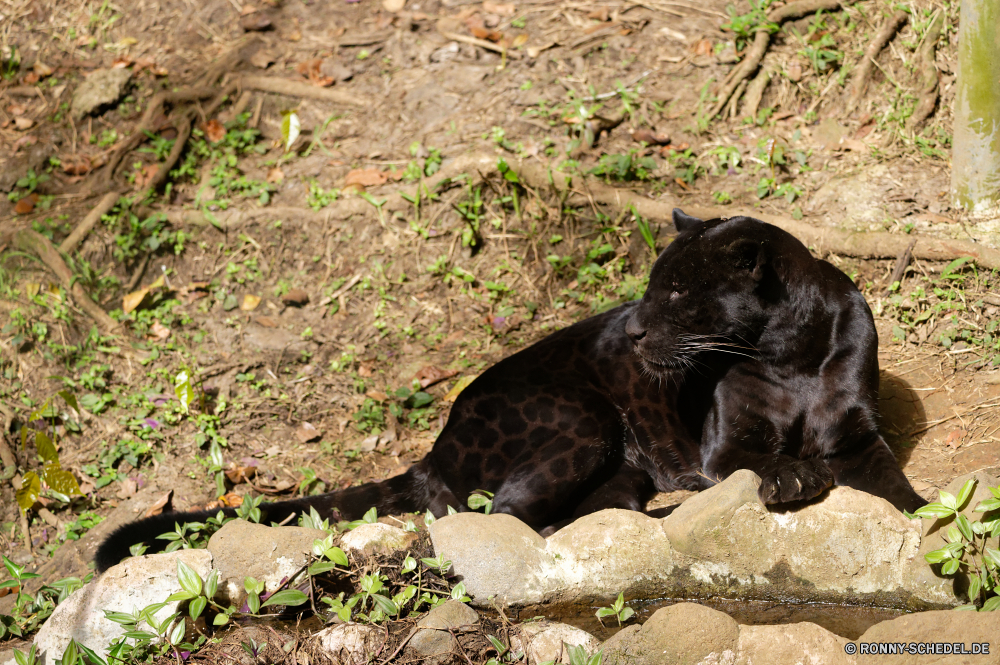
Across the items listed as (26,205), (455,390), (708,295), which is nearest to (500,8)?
(455,390)

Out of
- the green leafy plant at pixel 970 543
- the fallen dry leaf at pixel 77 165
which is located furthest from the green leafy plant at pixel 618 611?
the fallen dry leaf at pixel 77 165

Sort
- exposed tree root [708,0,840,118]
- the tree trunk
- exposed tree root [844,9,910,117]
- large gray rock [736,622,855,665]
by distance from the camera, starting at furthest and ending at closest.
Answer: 1. exposed tree root [708,0,840,118]
2. exposed tree root [844,9,910,117]
3. the tree trunk
4. large gray rock [736,622,855,665]

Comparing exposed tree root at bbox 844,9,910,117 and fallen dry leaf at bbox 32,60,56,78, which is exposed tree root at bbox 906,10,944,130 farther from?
fallen dry leaf at bbox 32,60,56,78

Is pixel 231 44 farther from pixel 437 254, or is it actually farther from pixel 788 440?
→ pixel 788 440

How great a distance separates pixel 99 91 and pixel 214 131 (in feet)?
4.42

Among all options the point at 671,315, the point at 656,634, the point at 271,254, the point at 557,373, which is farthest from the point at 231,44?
the point at 656,634

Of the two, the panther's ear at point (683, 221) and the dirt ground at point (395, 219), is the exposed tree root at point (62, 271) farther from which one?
the panther's ear at point (683, 221)

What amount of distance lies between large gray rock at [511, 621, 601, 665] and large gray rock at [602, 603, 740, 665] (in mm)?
119

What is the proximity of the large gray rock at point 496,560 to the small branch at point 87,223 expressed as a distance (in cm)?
476

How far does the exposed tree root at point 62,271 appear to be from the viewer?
580cm

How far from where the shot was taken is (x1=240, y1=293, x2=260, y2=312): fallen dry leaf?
593 cm

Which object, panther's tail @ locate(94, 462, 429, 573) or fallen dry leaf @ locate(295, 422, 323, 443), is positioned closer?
panther's tail @ locate(94, 462, 429, 573)

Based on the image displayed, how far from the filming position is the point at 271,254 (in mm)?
6207

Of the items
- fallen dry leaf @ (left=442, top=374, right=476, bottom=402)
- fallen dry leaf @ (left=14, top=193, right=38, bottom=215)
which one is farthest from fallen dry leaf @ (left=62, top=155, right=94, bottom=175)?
fallen dry leaf @ (left=442, top=374, right=476, bottom=402)
